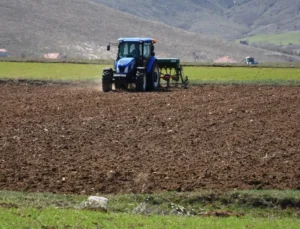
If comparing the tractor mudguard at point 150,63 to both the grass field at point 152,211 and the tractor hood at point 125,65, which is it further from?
the grass field at point 152,211

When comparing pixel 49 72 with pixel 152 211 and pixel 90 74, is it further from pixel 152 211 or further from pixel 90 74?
pixel 152 211

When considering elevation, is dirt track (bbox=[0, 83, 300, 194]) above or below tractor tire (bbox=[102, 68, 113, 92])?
below

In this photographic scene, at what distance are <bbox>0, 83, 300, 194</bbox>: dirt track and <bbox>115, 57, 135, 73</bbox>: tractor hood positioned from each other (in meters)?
4.61

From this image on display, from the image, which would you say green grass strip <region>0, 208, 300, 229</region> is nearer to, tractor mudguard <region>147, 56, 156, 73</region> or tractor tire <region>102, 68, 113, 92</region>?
tractor tire <region>102, 68, 113, 92</region>

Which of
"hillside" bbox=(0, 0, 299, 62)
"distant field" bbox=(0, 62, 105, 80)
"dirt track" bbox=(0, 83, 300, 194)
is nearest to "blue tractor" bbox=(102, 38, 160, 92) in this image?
"dirt track" bbox=(0, 83, 300, 194)

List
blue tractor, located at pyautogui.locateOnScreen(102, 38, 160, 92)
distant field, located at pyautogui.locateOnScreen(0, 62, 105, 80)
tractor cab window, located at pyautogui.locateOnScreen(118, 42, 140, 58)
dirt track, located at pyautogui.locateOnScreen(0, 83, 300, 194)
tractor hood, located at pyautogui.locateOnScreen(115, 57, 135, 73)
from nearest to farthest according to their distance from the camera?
dirt track, located at pyautogui.locateOnScreen(0, 83, 300, 194) < tractor hood, located at pyautogui.locateOnScreen(115, 57, 135, 73) < blue tractor, located at pyautogui.locateOnScreen(102, 38, 160, 92) < tractor cab window, located at pyautogui.locateOnScreen(118, 42, 140, 58) < distant field, located at pyautogui.locateOnScreen(0, 62, 105, 80)

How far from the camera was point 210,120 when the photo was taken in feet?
78.3

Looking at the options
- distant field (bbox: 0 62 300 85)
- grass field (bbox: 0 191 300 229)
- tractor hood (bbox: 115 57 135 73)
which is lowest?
grass field (bbox: 0 191 300 229)

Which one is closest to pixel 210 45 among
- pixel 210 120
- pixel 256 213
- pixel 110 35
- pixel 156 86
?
pixel 110 35

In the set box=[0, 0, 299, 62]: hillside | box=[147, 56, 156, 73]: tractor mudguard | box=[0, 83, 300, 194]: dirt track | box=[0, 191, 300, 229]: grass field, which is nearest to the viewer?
box=[0, 191, 300, 229]: grass field

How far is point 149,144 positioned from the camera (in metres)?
19.9

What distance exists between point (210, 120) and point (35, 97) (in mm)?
10757

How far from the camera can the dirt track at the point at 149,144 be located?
52.7 feet

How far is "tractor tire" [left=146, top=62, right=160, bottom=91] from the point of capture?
3644cm
